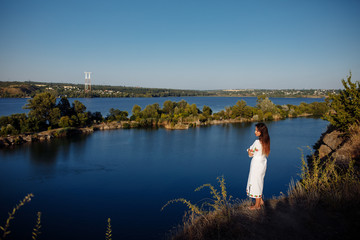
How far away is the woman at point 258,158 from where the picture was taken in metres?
3.82

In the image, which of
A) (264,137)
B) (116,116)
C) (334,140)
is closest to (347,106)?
(334,140)

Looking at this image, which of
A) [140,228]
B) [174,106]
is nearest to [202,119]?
[174,106]

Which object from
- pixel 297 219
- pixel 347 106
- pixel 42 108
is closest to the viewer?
pixel 297 219

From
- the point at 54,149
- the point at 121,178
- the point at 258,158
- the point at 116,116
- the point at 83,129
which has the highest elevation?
the point at 258,158

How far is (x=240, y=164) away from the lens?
15992mm

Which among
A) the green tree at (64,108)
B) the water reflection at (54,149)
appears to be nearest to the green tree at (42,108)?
the green tree at (64,108)

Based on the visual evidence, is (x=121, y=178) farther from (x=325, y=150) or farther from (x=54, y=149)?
(x=325, y=150)

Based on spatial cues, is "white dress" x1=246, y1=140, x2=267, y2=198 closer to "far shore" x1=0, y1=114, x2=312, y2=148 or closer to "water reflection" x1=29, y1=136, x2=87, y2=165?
"water reflection" x1=29, y1=136, x2=87, y2=165

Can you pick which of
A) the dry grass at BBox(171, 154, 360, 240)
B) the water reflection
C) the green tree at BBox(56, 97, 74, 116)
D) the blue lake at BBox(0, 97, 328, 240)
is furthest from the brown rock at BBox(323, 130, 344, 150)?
the green tree at BBox(56, 97, 74, 116)

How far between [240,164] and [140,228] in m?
9.45

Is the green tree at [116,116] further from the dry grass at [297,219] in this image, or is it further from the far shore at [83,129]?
the dry grass at [297,219]

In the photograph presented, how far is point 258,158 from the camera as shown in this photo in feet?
12.8

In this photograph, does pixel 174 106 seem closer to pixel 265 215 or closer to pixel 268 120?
pixel 268 120

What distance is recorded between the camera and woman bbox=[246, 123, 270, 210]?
382 centimetres
